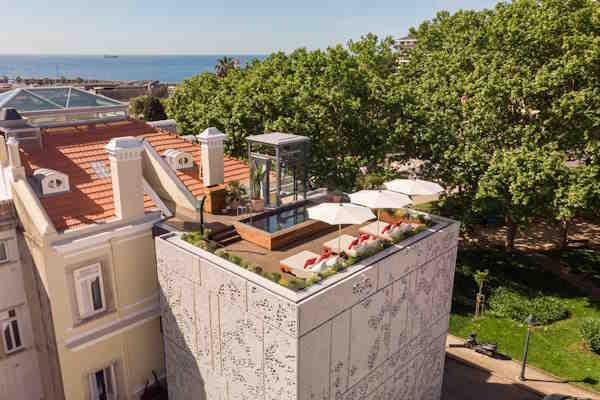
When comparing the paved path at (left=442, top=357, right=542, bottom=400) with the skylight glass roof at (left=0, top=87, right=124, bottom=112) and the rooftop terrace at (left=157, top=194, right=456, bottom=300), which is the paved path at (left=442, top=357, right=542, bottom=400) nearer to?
Answer: the rooftop terrace at (left=157, top=194, right=456, bottom=300)

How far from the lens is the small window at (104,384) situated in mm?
17969

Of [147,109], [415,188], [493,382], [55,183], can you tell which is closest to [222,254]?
[55,183]

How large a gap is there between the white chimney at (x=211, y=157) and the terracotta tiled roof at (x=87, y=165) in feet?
2.40

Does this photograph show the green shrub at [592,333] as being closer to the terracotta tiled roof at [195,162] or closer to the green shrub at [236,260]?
the terracotta tiled roof at [195,162]

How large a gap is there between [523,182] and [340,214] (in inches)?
714

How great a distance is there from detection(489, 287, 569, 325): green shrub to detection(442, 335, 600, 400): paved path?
495 centimetres

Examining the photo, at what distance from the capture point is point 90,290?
16875mm

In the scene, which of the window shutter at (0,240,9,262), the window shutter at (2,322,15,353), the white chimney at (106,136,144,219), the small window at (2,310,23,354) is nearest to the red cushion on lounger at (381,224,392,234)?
the white chimney at (106,136,144,219)

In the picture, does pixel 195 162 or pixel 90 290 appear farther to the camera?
pixel 195 162

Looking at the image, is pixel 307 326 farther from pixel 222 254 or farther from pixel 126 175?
pixel 126 175

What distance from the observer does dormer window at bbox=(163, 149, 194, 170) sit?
23.2 meters

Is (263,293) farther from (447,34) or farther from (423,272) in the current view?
(447,34)

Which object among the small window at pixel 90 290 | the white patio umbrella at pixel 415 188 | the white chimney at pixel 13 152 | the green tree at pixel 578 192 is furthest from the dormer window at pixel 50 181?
the green tree at pixel 578 192

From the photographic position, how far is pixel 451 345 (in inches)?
1066
